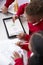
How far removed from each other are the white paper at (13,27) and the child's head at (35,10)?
0.20 metres

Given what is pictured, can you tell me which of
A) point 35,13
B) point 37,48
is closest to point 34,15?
point 35,13

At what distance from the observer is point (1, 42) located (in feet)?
4.58

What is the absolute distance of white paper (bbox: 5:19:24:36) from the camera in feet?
4.76

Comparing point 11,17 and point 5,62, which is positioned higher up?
point 11,17

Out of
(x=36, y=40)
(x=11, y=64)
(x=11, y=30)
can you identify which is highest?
(x=36, y=40)

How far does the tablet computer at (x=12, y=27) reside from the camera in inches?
56.8

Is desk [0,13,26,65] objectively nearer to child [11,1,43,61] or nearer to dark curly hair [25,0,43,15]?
child [11,1,43,61]

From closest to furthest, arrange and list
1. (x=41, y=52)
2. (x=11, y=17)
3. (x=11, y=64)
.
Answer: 1. (x=41, y=52)
2. (x=11, y=64)
3. (x=11, y=17)

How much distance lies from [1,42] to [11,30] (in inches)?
4.7

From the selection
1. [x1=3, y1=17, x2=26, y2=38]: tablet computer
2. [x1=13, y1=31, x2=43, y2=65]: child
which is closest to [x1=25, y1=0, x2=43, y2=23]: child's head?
[x1=3, y1=17, x2=26, y2=38]: tablet computer

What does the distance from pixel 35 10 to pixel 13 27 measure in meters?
0.29

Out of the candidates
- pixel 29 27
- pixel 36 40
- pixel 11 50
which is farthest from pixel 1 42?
pixel 36 40

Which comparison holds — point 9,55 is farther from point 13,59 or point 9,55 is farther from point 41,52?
point 41,52

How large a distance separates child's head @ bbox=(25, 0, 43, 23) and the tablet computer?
0.64ft
